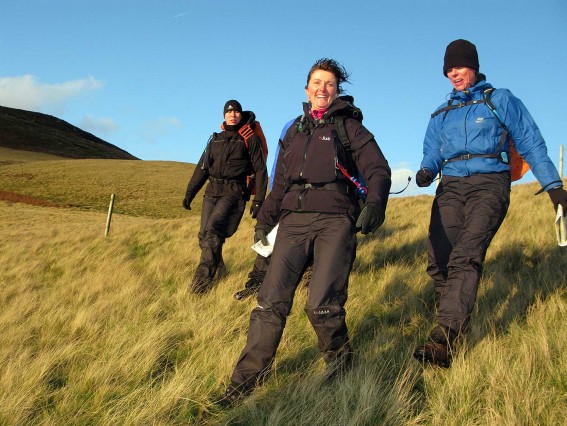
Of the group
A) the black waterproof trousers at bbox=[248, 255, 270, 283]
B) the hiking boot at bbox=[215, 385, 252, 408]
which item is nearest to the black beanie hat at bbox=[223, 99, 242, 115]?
the black waterproof trousers at bbox=[248, 255, 270, 283]

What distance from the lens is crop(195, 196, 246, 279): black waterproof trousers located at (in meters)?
6.22

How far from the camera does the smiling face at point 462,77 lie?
13.2 ft

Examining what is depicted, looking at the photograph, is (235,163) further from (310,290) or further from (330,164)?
(310,290)

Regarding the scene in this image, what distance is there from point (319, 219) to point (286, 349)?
3.31 feet

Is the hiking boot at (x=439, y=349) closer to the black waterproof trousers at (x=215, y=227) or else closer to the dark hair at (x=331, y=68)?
the dark hair at (x=331, y=68)

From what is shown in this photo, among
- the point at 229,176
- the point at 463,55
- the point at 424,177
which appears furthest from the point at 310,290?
the point at 229,176

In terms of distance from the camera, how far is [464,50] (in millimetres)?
3996

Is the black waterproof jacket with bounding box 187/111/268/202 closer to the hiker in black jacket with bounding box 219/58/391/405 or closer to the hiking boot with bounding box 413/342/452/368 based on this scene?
the hiker in black jacket with bounding box 219/58/391/405

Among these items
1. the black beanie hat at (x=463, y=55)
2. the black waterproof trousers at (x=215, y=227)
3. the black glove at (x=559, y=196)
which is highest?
the black beanie hat at (x=463, y=55)

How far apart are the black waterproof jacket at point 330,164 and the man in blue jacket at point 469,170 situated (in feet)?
2.69

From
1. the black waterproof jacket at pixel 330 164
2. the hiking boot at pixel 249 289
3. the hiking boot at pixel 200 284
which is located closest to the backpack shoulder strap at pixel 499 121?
the black waterproof jacket at pixel 330 164

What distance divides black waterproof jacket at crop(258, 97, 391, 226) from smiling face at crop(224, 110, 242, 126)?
9.65ft

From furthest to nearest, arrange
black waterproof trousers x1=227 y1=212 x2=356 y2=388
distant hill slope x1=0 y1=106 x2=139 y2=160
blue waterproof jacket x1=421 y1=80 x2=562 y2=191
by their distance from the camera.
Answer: distant hill slope x1=0 y1=106 x2=139 y2=160, blue waterproof jacket x1=421 y1=80 x2=562 y2=191, black waterproof trousers x1=227 y1=212 x2=356 y2=388

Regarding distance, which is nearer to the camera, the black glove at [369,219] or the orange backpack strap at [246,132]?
the black glove at [369,219]
